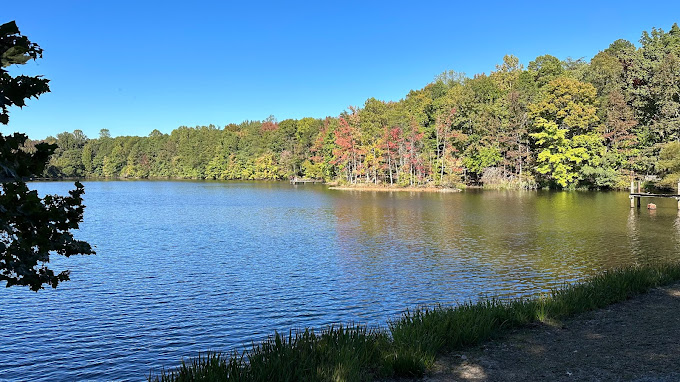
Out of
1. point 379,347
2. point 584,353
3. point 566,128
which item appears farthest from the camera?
point 566,128

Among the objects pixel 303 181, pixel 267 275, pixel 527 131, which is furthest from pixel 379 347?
pixel 303 181

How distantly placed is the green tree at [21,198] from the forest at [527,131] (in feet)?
150

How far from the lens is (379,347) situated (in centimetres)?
707

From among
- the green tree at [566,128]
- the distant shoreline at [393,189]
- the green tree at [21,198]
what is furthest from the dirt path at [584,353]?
the distant shoreline at [393,189]

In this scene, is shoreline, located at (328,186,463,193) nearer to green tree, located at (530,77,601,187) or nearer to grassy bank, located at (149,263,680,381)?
green tree, located at (530,77,601,187)

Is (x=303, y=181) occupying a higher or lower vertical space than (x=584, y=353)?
higher

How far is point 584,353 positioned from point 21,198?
7408mm

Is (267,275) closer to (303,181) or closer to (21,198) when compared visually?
(21,198)

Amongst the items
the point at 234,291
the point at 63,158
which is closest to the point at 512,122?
the point at 234,291

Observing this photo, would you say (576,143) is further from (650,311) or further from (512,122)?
(650,311)

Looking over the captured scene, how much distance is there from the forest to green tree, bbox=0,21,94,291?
45.6 metres

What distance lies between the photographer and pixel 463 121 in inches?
2805

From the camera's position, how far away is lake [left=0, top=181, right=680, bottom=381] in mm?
10281

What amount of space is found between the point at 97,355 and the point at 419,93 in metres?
88.8
